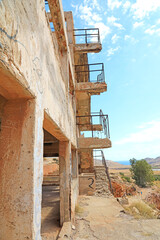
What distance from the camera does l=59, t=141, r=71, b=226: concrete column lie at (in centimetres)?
435

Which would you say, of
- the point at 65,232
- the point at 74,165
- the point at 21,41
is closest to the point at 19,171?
the point at 21,41

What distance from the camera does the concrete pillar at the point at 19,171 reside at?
1.40 m

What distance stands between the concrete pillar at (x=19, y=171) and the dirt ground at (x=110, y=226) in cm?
323

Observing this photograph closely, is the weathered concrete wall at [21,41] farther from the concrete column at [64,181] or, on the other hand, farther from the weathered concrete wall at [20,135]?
the concrete column at [64,181]

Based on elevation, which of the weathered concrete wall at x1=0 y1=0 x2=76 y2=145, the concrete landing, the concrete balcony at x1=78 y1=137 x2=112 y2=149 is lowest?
the concrete landing

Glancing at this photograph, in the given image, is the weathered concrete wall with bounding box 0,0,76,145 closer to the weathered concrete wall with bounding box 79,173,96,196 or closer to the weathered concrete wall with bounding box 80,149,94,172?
the weathered concrete wall with bounding box 79,173,96,196

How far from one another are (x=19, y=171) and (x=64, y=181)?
11.0ft

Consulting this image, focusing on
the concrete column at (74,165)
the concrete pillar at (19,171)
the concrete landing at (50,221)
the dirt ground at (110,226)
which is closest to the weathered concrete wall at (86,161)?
the concrete column at (74,165)

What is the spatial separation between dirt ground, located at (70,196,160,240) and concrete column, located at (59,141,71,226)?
1.74 feet

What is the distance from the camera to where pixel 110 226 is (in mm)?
4777

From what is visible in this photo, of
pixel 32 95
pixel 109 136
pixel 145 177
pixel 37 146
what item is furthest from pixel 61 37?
pixel 145 177

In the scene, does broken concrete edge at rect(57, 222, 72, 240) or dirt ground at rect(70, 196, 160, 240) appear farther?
dirt ground at rect(70, 196, 160, 240)

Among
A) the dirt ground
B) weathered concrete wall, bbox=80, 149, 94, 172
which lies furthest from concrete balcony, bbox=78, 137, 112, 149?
weathered concrete wall, bbox=80, 149, 94, 172

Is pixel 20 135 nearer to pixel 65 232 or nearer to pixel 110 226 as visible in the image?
pixel 65 232
